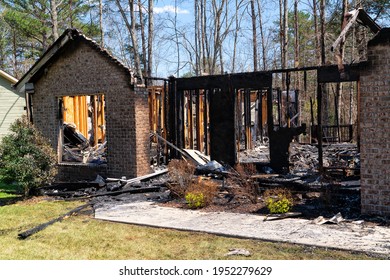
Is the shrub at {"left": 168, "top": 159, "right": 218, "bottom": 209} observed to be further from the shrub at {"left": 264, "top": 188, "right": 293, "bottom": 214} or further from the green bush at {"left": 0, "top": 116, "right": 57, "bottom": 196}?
the green bush at {"left": 0, "top": 116, "right": 57, "bottom": 196}

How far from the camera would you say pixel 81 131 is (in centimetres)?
1875

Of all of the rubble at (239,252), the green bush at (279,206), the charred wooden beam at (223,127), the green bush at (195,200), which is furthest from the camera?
the charred wooden beam at (223,127)

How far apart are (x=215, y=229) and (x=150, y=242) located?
1.26 m

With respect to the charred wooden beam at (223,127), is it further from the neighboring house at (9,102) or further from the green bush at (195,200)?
the neighboring house at (9,102)

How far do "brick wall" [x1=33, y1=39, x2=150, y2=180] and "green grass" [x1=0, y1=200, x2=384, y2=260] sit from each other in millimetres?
3766

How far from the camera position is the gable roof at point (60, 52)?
1255cm

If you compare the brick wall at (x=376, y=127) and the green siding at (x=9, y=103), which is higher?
the green siding at (x=9, y=103)

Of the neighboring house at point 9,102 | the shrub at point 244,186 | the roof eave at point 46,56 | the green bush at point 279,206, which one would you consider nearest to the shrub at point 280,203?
the green bush at point 279,206

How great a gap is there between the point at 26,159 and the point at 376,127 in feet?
28.6

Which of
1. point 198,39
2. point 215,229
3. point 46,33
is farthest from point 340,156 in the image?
point 46,33

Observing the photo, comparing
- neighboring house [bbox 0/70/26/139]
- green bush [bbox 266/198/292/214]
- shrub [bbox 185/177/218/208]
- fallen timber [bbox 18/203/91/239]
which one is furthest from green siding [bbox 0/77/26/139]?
green bush [bbox 266/198/292/214]

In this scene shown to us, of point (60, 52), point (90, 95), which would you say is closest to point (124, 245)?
point (90, 95)

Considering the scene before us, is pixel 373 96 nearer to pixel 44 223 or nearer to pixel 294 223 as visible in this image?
pixel 294 223
